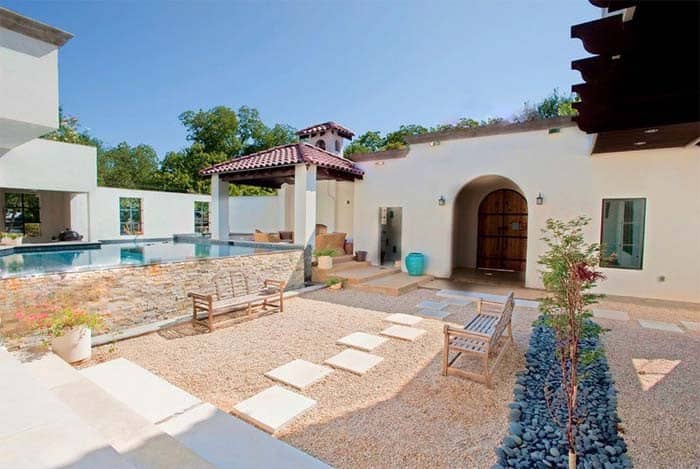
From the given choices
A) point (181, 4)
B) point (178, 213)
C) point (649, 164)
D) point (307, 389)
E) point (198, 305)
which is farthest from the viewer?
point (178, 213)

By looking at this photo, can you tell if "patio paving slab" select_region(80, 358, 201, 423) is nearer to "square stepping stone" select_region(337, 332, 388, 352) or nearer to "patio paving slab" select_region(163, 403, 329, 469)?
"patio paving slab" select_region(163, 403, 329, 469)

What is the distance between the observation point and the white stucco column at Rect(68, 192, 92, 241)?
57.0 feet

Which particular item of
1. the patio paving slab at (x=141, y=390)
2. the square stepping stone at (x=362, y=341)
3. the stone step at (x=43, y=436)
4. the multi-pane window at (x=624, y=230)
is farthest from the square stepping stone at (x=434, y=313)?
the stone step at (x=43, y=436)

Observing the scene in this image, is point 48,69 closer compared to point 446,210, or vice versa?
point 48,69

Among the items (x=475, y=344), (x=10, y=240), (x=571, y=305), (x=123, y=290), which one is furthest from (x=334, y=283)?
(x=10, y=240)

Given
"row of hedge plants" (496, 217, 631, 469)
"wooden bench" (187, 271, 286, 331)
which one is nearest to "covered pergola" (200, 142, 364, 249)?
"wooden bench" (187, 271, 286, 331)

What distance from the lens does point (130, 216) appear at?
65.0ft

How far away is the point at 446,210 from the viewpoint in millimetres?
11836

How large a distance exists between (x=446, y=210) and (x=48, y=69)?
1057 cm

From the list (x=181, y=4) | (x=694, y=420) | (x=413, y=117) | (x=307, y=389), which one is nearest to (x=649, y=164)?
(x=694, y=420)

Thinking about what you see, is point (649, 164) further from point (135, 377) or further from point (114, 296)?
point (114, 296)

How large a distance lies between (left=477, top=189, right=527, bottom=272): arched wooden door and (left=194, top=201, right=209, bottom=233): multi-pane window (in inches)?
712

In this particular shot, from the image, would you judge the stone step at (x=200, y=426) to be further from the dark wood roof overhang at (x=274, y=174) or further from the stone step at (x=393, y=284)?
the dark wood roof overhang at (x=274, y=174)

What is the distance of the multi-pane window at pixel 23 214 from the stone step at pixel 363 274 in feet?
58.5
